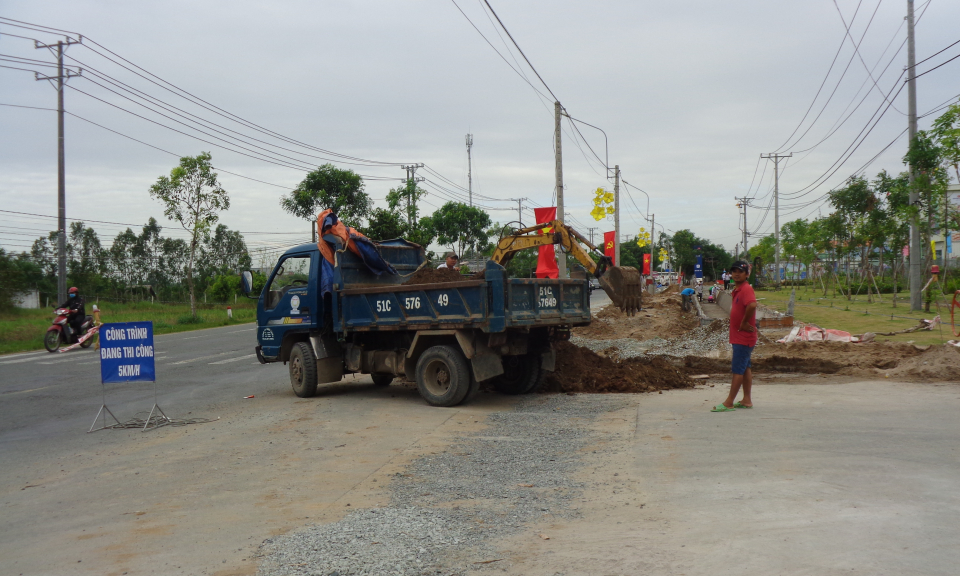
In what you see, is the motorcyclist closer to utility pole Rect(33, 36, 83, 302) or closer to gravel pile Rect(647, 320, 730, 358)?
utility pole Rect(33, 36, 83, 302)

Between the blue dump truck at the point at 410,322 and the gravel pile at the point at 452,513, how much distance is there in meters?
1.76

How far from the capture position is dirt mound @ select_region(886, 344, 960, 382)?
32.9 ft

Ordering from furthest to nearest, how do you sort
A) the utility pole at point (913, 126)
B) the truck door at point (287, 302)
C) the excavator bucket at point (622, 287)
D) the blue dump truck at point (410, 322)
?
the utility pole at point (913, 126), the excavator bucket at point (622, 287), the truck door at point (287, 302), the blue dump truck at point (410, 322)

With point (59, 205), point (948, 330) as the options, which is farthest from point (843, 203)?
point (59, 205)

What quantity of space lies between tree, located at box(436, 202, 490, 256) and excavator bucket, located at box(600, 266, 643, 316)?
3536 centimetres

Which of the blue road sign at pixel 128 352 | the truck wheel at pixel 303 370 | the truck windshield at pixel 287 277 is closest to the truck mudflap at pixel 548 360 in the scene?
the truck wheel at pixel 303 370

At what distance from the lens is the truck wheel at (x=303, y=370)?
10.8m

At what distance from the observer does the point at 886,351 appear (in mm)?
12594

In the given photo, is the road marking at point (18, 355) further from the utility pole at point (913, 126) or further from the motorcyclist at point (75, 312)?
the utility pole at point (913, 126)

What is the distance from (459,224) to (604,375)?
3789 cm

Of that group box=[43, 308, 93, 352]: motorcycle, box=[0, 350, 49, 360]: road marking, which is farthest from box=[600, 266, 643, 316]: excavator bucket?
box=[0, 350, 49, 360]: road marking

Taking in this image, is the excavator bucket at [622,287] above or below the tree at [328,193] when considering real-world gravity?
below

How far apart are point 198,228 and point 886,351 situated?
88.0 ft

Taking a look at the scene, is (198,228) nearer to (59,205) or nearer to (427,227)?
(59,205)
